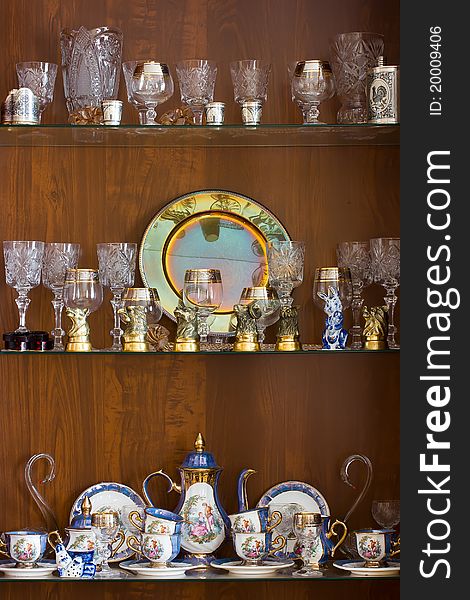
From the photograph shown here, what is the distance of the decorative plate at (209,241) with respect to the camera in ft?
8.65

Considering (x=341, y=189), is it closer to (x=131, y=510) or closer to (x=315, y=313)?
(x=315, y=313)

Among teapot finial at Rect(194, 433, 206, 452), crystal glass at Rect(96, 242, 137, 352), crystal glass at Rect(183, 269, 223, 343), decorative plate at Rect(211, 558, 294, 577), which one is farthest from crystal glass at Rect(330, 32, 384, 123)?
decorative plate at Rect(211, 558, 294, 577)

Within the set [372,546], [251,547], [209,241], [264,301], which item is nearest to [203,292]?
[264,301]

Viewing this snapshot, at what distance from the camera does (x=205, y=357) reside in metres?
2.66

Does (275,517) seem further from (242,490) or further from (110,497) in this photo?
(110,497)

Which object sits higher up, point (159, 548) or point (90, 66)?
point (90, 66)

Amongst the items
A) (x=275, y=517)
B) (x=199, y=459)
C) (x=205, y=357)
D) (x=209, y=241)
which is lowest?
(x=275, y=517)

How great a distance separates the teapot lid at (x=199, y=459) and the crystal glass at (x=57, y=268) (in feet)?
1.34

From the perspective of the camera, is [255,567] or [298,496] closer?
[255,567]

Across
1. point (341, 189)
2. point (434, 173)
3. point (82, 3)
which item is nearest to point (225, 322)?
point (341, 189)

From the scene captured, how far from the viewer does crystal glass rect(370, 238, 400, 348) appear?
2480 mm

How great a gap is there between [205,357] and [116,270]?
0.35 meters

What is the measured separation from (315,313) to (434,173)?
0.57 meters

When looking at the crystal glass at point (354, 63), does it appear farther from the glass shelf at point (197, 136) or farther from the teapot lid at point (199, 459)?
the teapot lid at point (199, 459)
